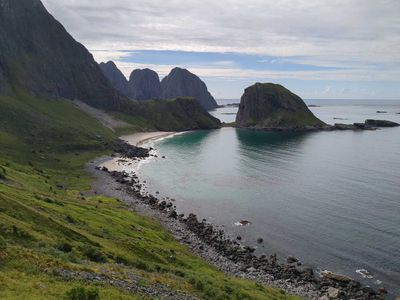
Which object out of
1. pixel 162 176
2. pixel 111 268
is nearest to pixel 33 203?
pixel 111 268

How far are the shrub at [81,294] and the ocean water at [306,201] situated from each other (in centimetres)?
5011

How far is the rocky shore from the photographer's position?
61531mm

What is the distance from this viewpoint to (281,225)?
9075cm

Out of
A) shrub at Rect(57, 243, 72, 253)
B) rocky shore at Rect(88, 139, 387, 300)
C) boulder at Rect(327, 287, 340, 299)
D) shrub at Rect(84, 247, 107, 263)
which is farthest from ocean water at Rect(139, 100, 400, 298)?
shrub at Rect(57, 243, 72, 253)

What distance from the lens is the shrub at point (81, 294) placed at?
1102 inches

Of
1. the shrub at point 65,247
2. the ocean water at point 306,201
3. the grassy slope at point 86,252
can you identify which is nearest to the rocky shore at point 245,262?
the ocean water at point 306,201

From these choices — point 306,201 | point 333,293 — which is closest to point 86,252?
point 333,293

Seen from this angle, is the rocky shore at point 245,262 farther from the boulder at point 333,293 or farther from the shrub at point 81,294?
the shrub at point 81,294

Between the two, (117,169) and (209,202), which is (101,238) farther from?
(117,169)

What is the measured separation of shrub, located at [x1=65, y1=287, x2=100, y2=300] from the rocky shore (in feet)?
133

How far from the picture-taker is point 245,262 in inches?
2832

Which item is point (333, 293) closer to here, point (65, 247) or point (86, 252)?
point (86, 252)

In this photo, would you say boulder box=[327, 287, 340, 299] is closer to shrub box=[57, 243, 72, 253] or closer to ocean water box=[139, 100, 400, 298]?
ocean water box=[139, 100, 400, 298]

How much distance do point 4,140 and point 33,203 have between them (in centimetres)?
9857
